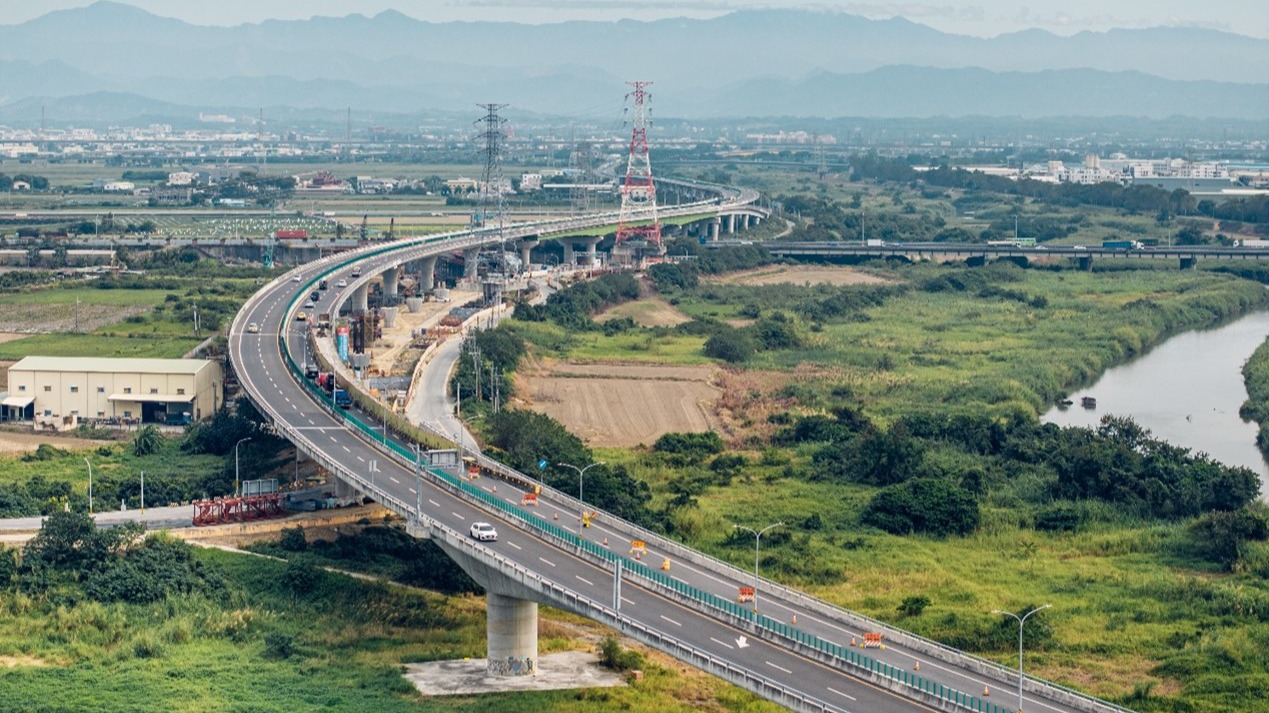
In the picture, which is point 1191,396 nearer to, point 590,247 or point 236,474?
point 236,474

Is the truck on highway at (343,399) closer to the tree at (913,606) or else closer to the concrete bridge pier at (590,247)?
the tree at (913,606)

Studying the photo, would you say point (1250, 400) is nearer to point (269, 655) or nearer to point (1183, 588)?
point (1183, 588)

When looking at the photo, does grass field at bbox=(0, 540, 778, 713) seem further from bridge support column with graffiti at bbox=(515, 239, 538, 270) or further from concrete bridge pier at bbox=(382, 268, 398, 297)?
bridge support column with graffiti at bbox=(515, 239, 538, 270)

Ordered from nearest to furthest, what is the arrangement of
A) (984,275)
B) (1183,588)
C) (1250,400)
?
1. (1183,588)
2. (1250,400)
3. (984,275)

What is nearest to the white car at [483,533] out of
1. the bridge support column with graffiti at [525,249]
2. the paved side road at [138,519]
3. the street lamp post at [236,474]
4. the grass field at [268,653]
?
the grass field at [268,653]

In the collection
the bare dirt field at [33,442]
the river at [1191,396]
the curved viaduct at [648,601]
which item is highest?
the curved viaduct at [648,601]

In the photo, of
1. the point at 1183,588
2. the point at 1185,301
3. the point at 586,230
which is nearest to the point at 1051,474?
the point at 1183,588
